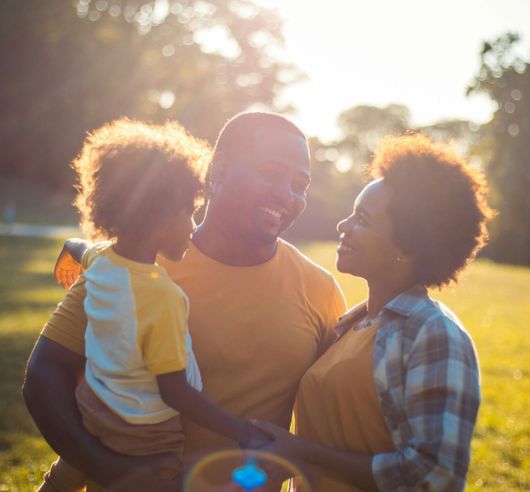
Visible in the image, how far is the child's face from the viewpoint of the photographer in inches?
100

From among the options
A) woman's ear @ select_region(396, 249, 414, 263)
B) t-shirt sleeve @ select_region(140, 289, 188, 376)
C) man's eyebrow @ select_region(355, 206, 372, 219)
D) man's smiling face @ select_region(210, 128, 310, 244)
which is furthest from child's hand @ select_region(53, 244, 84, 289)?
woman's ear @ select_region(396, 249, 414, 263)

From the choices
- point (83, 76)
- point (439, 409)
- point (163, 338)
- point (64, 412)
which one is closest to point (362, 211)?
point (439, 409)

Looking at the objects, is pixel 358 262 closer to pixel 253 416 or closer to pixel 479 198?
pixel 479 198

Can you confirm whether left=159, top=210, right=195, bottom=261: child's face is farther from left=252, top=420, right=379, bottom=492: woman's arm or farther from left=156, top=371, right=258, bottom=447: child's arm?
left=252, top=420, right=379, bottom=492: woman's arm

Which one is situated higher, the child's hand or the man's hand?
the child's hand

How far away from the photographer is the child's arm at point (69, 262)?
331cm

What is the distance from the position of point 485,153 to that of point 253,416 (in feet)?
76.1

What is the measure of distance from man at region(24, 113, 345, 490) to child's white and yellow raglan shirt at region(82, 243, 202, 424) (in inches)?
8.3

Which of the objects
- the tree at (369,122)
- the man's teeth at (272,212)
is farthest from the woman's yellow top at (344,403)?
the tree at (369,122)

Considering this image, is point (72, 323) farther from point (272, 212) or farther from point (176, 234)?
point (272, 212)

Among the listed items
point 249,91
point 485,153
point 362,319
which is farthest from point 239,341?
point 249,91

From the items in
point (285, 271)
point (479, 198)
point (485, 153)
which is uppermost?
point (479, 198)

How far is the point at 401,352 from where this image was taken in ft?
8.28

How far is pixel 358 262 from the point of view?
2.99 metres
